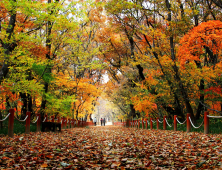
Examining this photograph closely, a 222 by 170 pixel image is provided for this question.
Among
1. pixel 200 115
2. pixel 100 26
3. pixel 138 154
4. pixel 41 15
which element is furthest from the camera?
pixel 100 26

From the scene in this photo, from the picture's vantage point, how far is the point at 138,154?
188 inches

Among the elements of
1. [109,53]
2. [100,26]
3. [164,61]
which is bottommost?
[164,61]

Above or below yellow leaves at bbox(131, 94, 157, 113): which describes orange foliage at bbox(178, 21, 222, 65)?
above

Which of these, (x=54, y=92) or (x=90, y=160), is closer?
(x=90, y=160)

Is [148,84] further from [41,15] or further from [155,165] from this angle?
[155,165]

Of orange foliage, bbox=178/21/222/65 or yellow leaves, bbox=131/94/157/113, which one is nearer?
orange foliage, bbox=178/21/222/65

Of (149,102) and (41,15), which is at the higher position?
(41,15)

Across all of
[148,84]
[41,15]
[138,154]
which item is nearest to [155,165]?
[138,154]

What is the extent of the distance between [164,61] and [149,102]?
3.34m

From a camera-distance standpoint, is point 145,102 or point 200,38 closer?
point 200,38

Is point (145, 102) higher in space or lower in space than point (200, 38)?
lower

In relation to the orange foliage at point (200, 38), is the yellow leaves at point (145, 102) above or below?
below

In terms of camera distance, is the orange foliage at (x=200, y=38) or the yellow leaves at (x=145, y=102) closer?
the orange foliage at (x=200, y=38)

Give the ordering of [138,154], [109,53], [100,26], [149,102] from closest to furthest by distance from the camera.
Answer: [138,154]
[149,102]
[109,53]
[100,26]
